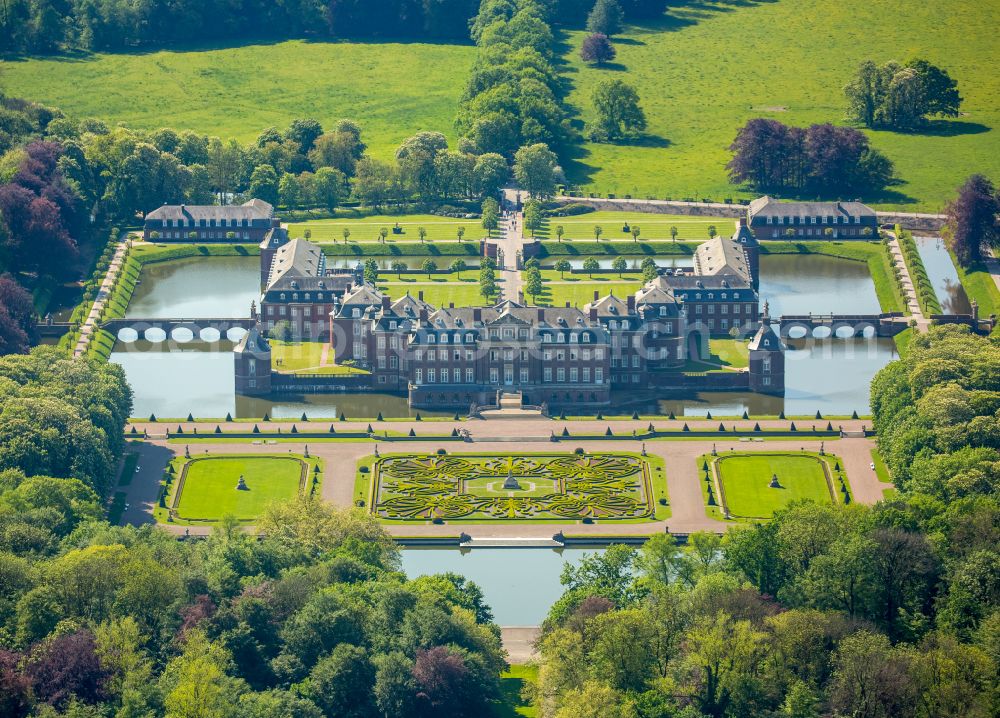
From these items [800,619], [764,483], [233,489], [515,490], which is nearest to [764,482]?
[764,483]

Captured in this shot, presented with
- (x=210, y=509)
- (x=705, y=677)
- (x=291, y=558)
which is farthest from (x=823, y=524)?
(x=210, y=509)

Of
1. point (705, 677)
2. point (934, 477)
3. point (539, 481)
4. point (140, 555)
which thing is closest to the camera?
point (705, 677)

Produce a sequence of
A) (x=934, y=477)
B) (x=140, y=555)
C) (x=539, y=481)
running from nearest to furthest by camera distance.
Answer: (x=140, y=555) < (x=934, y=477) < (x=539, y=481)

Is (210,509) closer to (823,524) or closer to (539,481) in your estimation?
(539,481)

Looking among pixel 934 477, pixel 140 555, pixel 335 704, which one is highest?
pixel 934 477

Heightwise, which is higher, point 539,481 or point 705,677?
point 539,481

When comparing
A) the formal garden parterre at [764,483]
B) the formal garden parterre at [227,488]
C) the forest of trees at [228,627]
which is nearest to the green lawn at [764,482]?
the formal garden parterre at [764,483]

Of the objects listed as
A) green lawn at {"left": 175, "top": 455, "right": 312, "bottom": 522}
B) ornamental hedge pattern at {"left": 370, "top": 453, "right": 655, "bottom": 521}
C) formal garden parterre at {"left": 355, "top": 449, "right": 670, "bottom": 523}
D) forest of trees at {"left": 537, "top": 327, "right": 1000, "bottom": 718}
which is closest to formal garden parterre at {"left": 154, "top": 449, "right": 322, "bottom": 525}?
green lawn at {"left": 175, "top": 455, "right": 312, "bottom": 522}

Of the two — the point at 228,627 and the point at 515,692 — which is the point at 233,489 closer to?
the point at 228,627
